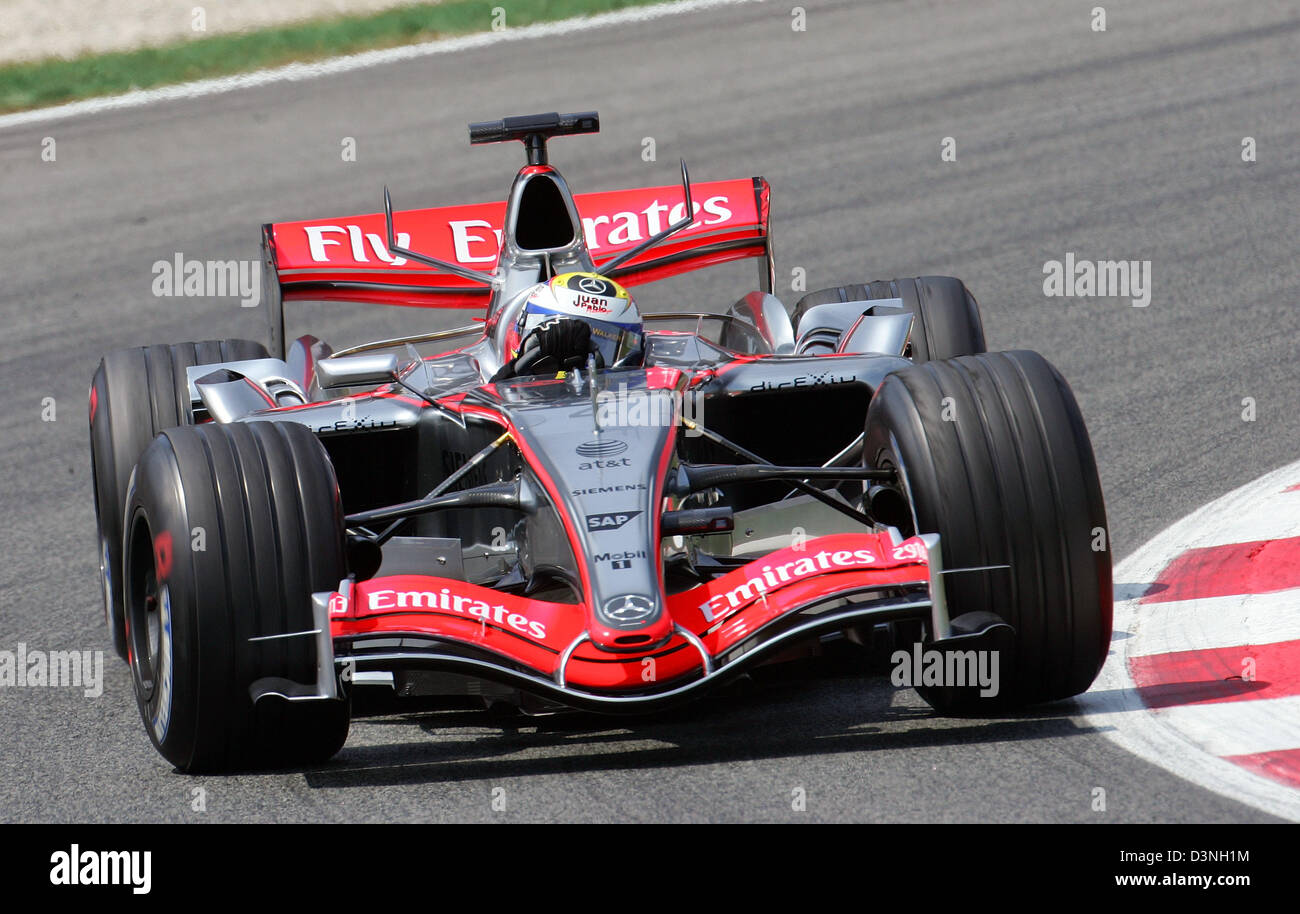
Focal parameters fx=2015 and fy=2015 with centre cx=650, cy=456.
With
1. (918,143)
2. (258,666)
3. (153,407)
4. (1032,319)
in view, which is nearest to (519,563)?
(258,666)

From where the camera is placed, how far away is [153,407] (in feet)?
24.7

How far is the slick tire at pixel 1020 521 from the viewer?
557 cm

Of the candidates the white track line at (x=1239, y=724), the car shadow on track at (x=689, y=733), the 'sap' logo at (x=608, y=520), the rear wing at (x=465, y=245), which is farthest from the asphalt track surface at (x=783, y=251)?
the rear wing at (x=465, y=245)

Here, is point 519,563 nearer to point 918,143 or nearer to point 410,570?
point 410,570

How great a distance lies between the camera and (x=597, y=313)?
6.98 metres

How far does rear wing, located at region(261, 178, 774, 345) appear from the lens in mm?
8445

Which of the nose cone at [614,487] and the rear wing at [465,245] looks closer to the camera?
the nose cone at [614,487]

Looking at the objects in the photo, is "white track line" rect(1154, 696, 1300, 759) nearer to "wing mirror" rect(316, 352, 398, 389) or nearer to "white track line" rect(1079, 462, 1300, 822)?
"white track line" rect(1079, 462, 1300, 822)

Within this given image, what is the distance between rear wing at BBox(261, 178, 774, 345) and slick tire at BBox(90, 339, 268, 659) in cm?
79

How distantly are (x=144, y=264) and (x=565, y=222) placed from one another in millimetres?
7348

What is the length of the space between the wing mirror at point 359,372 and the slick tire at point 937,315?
1795mm

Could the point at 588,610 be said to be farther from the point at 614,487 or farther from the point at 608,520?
the point at 614,487

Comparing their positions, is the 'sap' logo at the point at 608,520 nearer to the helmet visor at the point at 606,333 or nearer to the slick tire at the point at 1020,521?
the slick tire at the point at 1020,521
